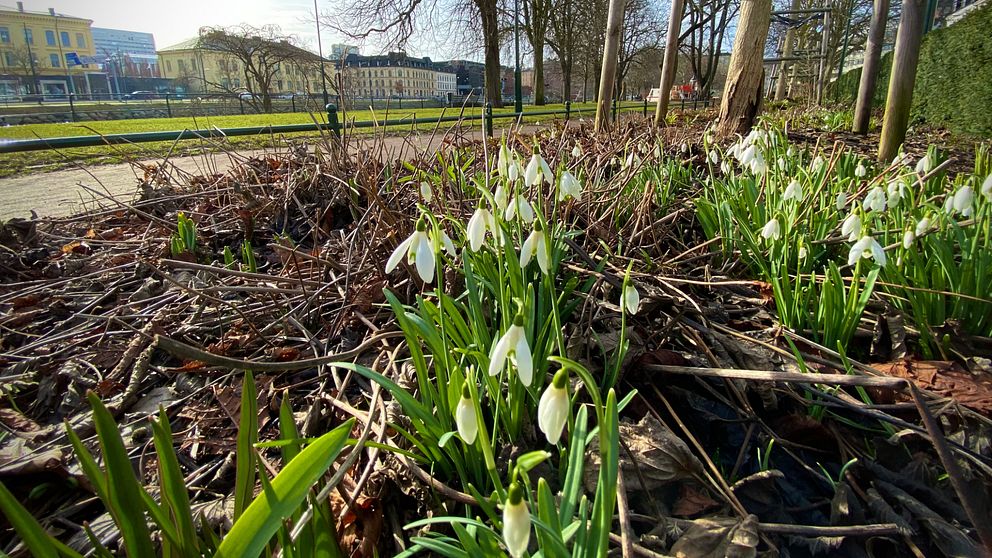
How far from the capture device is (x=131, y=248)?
3055 millimetres

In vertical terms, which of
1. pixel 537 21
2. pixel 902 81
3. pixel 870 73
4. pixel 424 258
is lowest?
pixel 424 258

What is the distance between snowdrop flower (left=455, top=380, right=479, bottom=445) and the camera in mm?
854

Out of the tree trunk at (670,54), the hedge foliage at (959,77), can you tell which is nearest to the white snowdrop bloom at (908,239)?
the tree trunk at (670,54)

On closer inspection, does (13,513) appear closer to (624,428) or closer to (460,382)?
(460,382)

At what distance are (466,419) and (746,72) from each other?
246 inches

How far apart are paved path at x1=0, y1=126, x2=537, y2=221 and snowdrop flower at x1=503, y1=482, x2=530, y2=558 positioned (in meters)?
3.32

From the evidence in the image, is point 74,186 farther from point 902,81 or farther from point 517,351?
point 902,81

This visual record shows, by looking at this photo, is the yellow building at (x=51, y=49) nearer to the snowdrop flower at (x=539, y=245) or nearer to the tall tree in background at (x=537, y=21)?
A: the tall tree in background at (x=537, y=21)

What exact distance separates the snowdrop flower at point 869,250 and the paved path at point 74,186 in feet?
9.32

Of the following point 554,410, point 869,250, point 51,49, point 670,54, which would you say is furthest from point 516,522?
point 51,49

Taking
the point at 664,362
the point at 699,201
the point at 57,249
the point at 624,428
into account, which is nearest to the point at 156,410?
the point at 624,428

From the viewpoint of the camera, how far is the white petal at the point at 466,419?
855 millimetres

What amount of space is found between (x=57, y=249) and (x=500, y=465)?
342cm

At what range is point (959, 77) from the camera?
865cm
